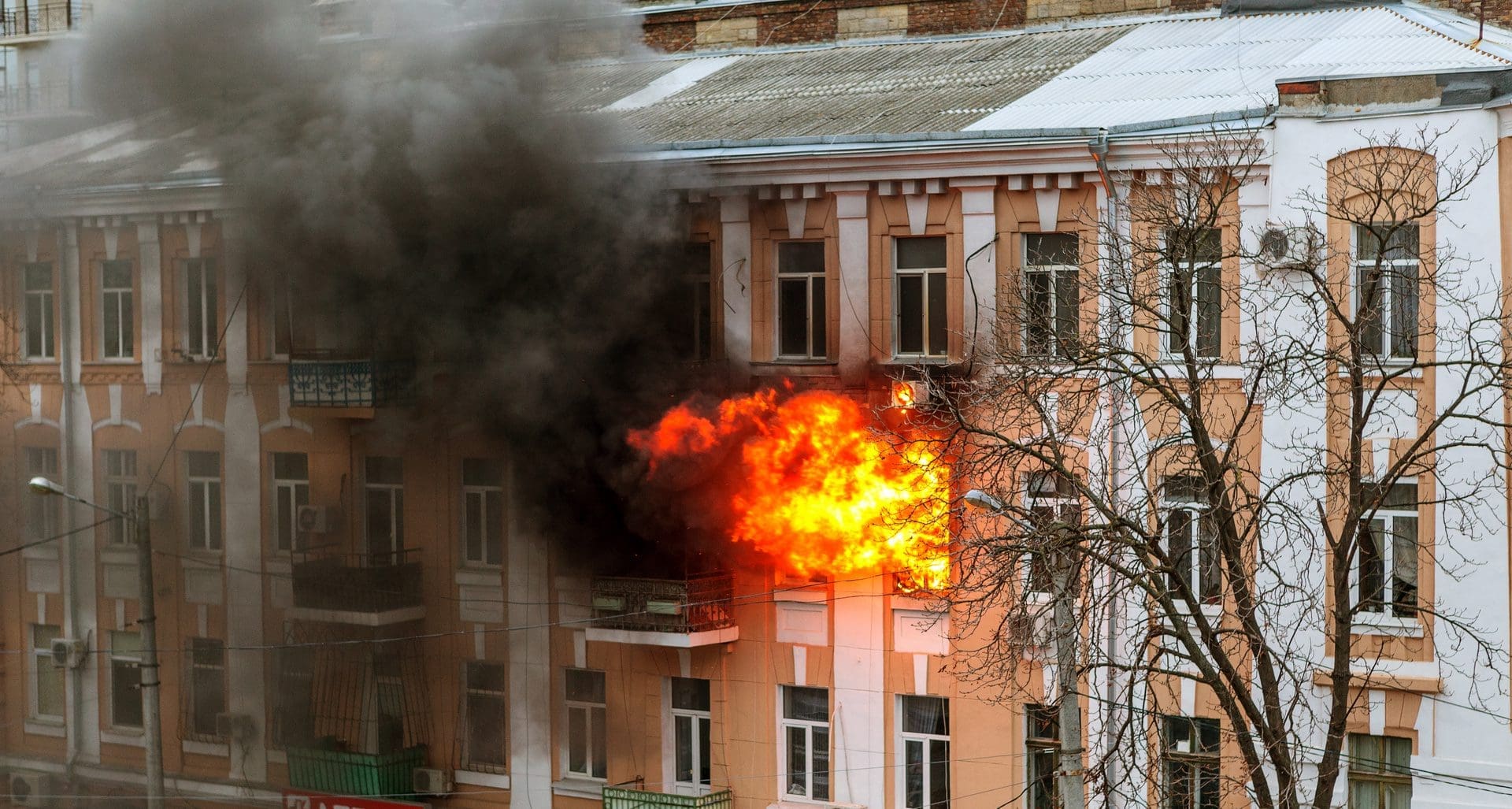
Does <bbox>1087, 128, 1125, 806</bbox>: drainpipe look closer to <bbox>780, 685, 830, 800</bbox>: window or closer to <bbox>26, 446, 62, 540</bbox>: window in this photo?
<bbox>780, 685, 830, 800</bbox>: window

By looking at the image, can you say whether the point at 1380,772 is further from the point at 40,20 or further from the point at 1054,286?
the point at 40,20

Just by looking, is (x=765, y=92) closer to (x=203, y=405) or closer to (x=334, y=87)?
(x=334, y=87)

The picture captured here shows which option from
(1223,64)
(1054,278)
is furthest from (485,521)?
(1223,64)

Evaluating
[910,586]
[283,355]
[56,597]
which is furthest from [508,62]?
[56,597]

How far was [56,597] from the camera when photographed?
22.7 m

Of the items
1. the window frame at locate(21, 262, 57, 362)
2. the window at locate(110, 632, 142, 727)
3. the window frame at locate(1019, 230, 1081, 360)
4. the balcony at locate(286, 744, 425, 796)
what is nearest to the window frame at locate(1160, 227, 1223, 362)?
the window frame at locate(1019, 230, 1081, 360)

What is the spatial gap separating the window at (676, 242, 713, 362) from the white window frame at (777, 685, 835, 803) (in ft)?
12.5

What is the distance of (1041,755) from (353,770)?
795cm

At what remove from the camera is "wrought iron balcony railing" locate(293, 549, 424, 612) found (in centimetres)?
2050

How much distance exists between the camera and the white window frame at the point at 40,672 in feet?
74.3

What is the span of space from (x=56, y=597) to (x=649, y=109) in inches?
388

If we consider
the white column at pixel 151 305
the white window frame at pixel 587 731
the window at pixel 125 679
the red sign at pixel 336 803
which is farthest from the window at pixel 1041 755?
the white column at pixel 151 305

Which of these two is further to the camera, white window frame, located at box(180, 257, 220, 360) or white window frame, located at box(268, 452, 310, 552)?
white window frame, located at box(180, 257, 220, 360)

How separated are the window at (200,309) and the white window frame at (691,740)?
734 centimetres
